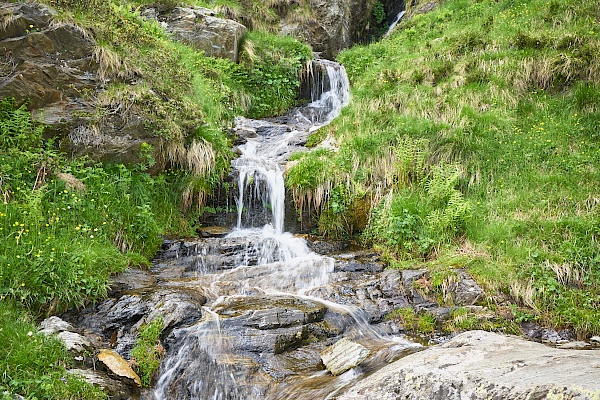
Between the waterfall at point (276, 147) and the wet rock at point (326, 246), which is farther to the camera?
the waterfall at point (276, 147)

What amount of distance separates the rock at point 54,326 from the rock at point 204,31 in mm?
9333

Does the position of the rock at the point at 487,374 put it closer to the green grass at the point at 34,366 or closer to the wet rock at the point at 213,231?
the green grass at the point at 34,366

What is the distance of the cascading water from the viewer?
12.9 feet

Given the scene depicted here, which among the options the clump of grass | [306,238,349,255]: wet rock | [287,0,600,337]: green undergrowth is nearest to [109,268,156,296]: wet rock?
the clump of grass

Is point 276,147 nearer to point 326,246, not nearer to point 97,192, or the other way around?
point 326,246

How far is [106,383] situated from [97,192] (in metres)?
3.36

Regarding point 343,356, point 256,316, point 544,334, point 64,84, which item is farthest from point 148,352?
point 64,84

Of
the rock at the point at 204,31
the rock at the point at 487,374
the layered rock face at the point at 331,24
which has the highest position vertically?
the layered rock face at the point at 331,24

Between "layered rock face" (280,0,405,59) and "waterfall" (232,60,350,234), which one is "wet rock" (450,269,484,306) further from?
"layered rock face" (280,0,405,59)

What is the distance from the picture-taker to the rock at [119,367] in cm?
388

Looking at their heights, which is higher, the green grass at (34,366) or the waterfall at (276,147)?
the waterfall at (276,147)

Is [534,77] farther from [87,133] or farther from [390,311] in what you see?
[87,133]

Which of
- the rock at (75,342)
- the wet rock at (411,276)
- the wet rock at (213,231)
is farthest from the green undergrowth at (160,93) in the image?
the wet rock at (411,276)

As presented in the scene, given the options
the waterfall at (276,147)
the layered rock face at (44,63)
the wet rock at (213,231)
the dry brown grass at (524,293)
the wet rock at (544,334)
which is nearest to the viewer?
the wet rock at (544,334)
